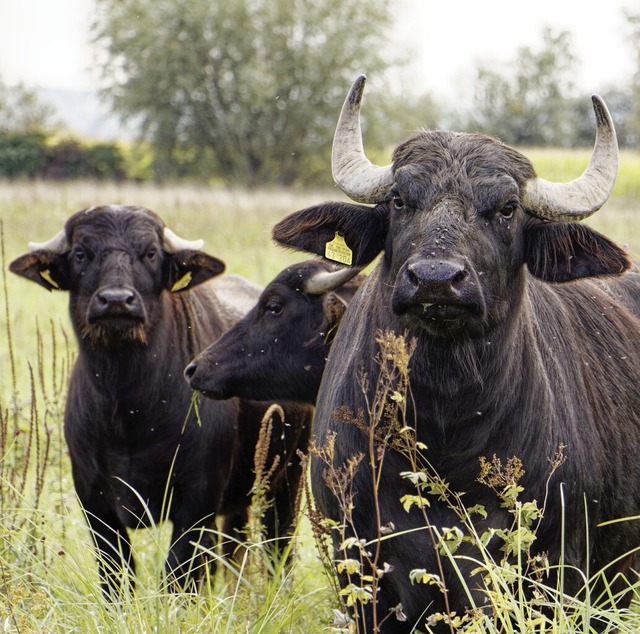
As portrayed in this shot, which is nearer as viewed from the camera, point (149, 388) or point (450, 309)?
point (450, 309)

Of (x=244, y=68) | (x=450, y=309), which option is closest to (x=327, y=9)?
(x=244, y=68)

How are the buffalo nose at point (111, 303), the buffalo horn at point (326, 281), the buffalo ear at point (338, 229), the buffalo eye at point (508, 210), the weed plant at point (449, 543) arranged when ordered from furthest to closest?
the buffalo horn at point (326, 281) < the buffalo nose at point (111, 303) < the buffalo ear at point (338, 229) < the buffalo eye at point (508, 210) < the weed plant at point (449, 543)

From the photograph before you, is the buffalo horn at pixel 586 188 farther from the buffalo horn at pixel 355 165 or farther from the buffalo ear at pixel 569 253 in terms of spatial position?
the buffalo horn at pixel 355 165

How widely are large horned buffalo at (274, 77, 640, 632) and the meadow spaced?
0.42 meters

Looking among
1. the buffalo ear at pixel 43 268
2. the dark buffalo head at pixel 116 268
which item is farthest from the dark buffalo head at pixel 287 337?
the buffalo ear at pixel 43 268

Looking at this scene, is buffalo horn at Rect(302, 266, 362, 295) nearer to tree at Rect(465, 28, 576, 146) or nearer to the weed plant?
the weed plant

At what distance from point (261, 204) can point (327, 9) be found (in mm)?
26812

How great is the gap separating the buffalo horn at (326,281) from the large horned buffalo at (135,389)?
723 mm

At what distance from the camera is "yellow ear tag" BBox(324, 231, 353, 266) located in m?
4.64

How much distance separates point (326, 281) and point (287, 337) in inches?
16.4

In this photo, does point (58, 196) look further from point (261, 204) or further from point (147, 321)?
point (147, 321)

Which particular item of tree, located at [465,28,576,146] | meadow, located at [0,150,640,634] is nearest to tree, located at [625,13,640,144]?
meadow, located at [0,150,640,634]

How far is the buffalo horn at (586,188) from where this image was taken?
4.29 metres

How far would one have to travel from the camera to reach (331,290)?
6.11 metres
